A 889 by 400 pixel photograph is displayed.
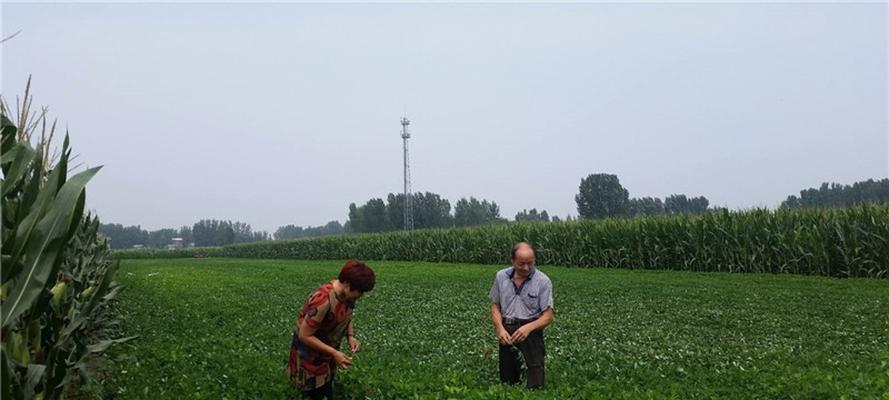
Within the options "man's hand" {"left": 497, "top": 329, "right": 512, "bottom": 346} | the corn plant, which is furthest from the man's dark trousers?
the corn plant

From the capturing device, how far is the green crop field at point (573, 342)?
6.45 metres

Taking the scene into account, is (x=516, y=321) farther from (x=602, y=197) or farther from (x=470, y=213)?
(x=470, y=213)

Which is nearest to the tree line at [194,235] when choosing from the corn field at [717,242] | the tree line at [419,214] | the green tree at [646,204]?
the tree line at [419,214]

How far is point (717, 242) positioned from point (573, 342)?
14.9 meters

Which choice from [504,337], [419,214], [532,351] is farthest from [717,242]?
[419,214]

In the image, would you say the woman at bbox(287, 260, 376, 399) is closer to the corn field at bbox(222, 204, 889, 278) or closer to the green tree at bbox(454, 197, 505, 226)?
the corn field at bbox(222, 204, 889, 278)

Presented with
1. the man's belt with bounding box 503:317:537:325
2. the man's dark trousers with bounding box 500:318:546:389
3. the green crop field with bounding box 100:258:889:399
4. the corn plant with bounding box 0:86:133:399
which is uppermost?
the corn plant with bounding box 0:86:133:399

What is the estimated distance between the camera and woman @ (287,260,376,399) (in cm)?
512

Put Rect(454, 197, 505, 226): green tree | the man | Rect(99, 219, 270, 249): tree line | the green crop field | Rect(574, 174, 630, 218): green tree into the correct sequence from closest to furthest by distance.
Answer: the man → the green crop field → Rect(574, 174, 630, 218): green tree → Rect(454, 197, 505, 226): green tree → Rect(99, 219, 270, 249): tree line

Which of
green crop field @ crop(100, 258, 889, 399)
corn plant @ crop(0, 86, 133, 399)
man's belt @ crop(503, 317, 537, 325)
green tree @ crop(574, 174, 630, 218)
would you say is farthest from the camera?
green tree @ crop(574, 174, 630, 218)

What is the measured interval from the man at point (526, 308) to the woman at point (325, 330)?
157 centimetres

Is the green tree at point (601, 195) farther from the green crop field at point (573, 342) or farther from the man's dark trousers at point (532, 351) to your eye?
the man's dark trousers at point (532, 351)

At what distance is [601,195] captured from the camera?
85.8m

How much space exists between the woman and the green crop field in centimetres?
66
